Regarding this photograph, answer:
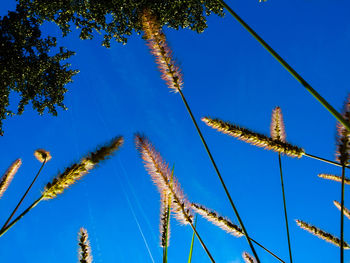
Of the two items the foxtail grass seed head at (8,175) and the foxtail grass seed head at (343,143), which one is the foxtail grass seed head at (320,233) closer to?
the foxtail grass seed head at (343,143)

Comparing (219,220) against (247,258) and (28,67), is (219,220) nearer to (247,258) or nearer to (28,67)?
(247,258)

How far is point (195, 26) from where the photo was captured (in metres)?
12.7

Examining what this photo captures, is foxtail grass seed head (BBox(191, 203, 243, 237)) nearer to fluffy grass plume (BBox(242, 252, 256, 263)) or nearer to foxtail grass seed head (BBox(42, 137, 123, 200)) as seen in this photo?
fluffy grass plume (BBox(242, 252, 256, 263))

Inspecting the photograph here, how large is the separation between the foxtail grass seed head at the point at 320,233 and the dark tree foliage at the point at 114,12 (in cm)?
938

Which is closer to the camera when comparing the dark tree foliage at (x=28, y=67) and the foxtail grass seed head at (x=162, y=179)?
the foxtail grass seed head at (x=162, y=179)

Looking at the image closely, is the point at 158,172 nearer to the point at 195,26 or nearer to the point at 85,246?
the point at 85,246

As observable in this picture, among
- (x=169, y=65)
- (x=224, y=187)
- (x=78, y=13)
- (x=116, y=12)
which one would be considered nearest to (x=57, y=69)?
(x=78, y=13)

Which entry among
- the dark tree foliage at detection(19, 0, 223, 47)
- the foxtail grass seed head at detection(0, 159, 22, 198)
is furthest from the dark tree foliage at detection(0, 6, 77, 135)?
the foxtail grass seed head at detection(0, 159, 22, 198)

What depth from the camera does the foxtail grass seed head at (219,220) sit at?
233 centimetres

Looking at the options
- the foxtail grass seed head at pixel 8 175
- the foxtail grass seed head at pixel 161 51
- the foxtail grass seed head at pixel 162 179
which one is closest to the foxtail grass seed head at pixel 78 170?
the foxtail grass seed head at pixel 162 179


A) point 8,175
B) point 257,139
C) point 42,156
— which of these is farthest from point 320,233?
point 8,175

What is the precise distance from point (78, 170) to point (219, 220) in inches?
66.7

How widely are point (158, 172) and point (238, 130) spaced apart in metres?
0.90

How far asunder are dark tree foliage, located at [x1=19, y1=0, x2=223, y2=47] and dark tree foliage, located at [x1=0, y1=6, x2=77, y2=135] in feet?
3.11
